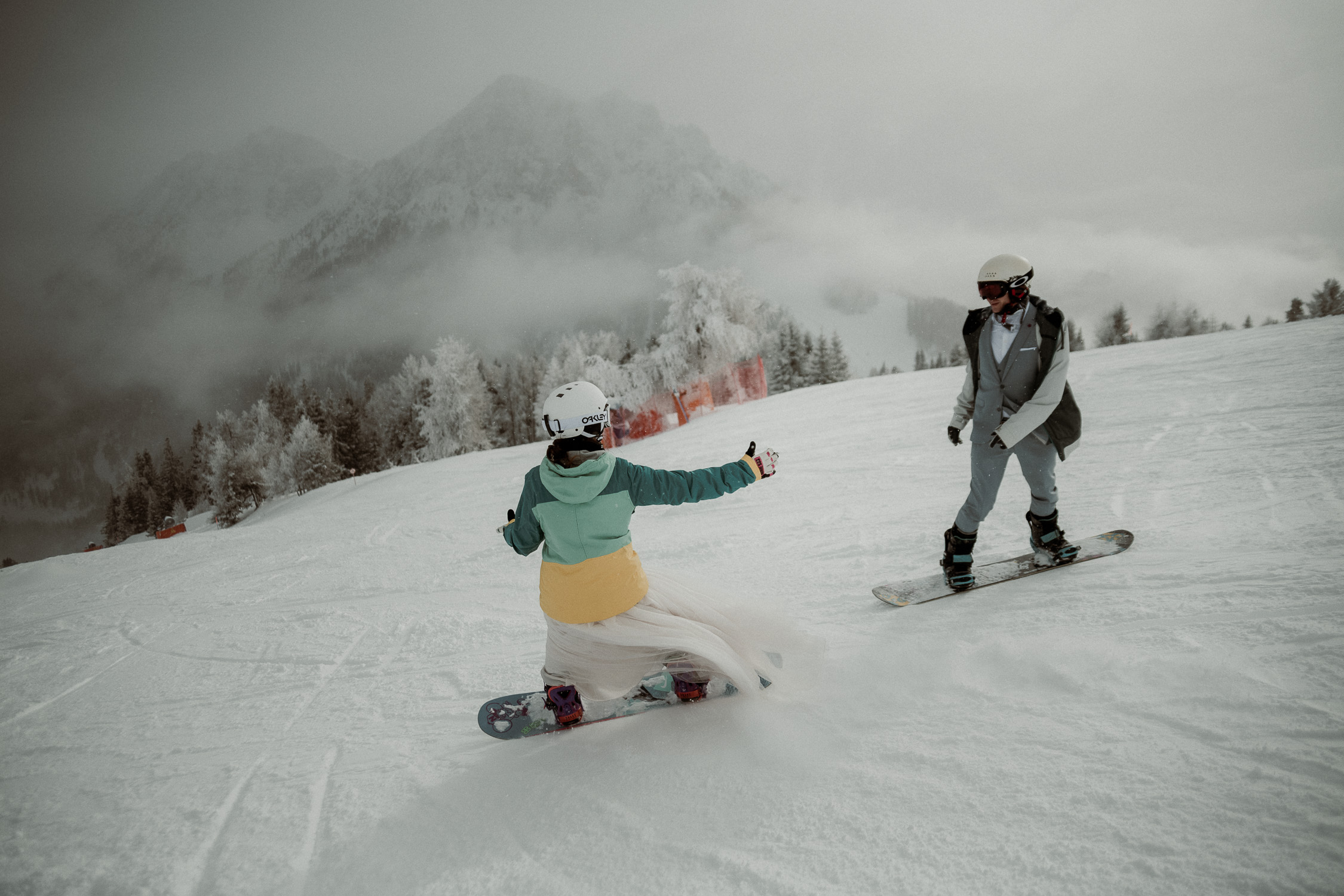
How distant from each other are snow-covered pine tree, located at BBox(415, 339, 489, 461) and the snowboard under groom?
30697 mm

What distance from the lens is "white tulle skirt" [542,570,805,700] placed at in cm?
250

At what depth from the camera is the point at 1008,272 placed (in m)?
3.11

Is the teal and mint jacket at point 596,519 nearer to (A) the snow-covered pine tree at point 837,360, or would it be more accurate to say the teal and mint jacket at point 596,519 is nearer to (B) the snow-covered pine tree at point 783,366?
(B) the snow-covered pine tree at point 783,366

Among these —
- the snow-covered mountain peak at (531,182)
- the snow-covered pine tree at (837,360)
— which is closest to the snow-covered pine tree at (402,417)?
the snow-covered pine tree at (837,360)

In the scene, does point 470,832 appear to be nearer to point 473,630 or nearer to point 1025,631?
point 473,630

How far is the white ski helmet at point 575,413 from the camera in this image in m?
2.39

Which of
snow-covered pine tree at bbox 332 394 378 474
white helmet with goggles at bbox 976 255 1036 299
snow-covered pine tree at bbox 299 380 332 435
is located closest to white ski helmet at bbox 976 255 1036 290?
white helmet with goggles at bbox 976 255 1036 299

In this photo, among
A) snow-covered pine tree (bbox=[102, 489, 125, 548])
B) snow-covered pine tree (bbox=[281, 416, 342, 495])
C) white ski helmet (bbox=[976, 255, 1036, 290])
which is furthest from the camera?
snow-covered pine tree (bbox=[102, 489, 125, 548])

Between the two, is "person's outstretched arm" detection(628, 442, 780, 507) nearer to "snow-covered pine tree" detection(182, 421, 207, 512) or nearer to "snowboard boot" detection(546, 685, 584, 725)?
"snowboard boot" detection(546, 685, 584, 725)

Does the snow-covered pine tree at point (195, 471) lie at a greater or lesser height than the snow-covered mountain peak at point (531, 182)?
lesser

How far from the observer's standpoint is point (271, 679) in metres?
4.32

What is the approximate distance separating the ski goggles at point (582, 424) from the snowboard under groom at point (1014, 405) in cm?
240

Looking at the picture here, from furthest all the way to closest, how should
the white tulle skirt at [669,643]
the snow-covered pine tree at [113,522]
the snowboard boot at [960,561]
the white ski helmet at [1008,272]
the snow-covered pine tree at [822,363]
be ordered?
1. the snow-covered pine tree at [113,522]
2. the snow-covered pine tree at [822,363]
3. the snowboard boot at [960,561]
4. the white ski helmet at [1008,272]
5. the white tulle skirt at [669,643]

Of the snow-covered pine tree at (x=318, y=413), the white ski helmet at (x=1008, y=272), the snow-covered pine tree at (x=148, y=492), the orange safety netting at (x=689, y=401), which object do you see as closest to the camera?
the white ski helmet at (x=1008, y=272)
